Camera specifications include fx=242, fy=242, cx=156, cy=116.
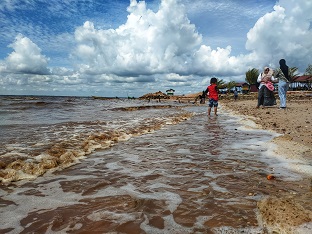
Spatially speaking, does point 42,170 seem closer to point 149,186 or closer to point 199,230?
point 149,186

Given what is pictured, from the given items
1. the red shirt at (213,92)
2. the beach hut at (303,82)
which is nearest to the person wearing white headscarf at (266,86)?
the red shirt at (213,92)

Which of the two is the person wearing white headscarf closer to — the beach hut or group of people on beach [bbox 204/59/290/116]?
group of people on beach [bbox 204/59/290/116]

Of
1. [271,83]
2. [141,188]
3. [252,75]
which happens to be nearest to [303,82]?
[252,75]

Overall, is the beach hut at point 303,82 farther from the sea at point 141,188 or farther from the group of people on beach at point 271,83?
the sea at point 141,188

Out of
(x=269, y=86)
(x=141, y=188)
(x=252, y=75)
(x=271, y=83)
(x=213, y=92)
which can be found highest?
(x=252, y=75)

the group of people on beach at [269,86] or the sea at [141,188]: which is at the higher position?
the group of people on beach at [269,86]

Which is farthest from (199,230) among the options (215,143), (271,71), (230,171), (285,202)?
(271,71)

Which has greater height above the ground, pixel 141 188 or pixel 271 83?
pixel 271 83

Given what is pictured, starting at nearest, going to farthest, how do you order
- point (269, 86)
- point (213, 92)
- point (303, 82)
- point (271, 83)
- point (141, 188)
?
point (141, 188) < point (213, 92) < point (269, 86) < point (271, 83) < point (303, 82)

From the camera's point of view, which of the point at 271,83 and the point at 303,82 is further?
the point at 303,82

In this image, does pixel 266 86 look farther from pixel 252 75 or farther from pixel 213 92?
pixel 252 75

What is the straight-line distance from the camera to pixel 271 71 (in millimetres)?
13125

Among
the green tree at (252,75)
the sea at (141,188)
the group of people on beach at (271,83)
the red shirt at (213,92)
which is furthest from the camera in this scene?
the green tree at (252,75)

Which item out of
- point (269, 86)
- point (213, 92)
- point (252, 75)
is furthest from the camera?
point (252, 75)
